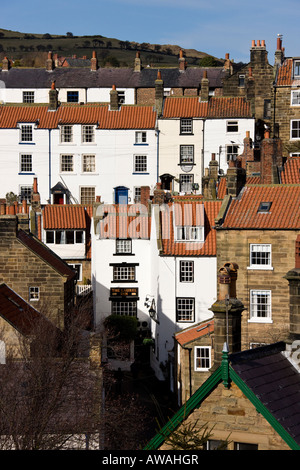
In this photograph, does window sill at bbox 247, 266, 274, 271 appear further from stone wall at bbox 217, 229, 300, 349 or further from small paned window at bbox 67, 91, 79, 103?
small paned window at bbox 67, 91, 79, 103

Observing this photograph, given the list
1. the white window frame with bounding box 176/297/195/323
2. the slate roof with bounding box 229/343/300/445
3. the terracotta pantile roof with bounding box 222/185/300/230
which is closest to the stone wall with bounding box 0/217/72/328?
the terracotta pantile roof with bounding box 222/185/300/230

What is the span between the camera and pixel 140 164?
71.1m

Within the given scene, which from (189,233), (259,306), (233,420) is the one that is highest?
(189,233)

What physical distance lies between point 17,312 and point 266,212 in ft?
47.2

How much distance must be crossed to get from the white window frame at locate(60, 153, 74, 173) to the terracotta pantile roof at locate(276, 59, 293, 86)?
1897 centimetres

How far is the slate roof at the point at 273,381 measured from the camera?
1530cm

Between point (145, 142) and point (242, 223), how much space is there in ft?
102

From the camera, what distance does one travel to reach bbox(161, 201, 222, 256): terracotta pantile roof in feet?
155

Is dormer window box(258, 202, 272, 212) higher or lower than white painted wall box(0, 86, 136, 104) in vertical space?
lower

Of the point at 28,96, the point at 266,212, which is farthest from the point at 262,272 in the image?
the point at 28,96

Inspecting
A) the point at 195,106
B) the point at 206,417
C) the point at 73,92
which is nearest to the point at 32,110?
the point at 73,92

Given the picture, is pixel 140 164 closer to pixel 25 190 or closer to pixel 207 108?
pixel 207 108

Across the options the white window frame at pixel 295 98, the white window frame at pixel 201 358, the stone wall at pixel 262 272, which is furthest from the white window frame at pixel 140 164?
the white window frame at pixel 201 358

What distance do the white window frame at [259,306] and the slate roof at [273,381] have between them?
76.7 ft
